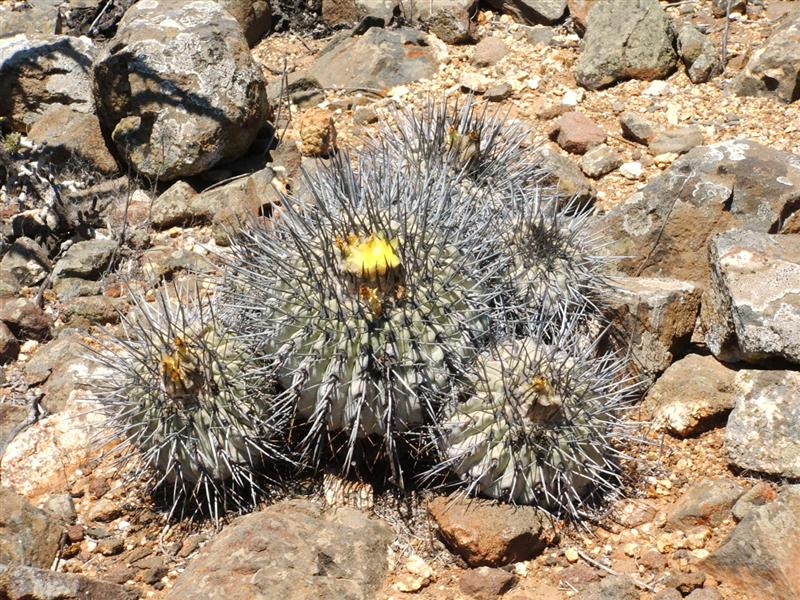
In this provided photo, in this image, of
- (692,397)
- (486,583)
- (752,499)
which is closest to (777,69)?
(692,397)

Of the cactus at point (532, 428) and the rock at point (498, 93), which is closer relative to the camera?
the cactus at point (532, 428)

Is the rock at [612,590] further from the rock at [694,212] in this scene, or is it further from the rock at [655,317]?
the rock at [694,212]

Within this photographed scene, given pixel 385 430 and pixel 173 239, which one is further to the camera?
pixel 173 239

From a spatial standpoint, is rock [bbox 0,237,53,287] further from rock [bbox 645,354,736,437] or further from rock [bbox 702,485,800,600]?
rock [bbox 702,485,800,600]

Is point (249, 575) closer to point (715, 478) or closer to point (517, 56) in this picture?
point (715, 478)

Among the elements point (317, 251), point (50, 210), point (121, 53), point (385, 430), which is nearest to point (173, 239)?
point (50, 210)

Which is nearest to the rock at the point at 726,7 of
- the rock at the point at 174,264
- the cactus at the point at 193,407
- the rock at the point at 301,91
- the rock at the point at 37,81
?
the rock at the point at 301,91

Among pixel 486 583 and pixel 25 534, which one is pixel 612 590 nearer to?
pixel 486 583

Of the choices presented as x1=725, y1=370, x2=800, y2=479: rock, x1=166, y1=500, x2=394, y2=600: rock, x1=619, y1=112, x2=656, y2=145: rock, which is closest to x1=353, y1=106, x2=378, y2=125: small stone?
x1=619, y1=112, x2=656, y2=145: rock
